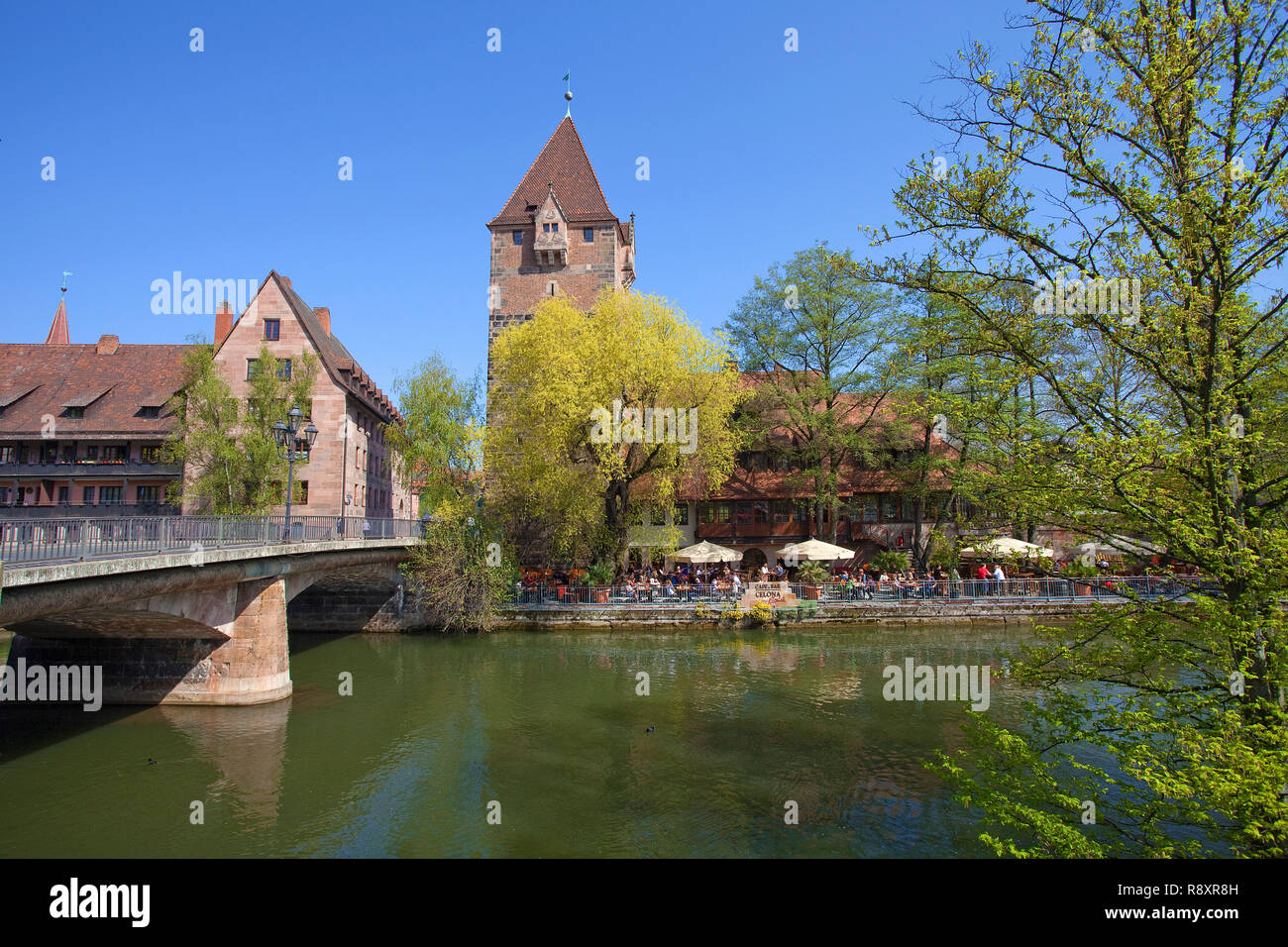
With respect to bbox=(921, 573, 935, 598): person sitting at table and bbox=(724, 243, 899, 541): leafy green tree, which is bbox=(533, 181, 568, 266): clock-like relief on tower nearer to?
bbox=(724, 243, 899, 541): leafy green tree

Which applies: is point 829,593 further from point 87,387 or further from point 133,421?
point 87,387

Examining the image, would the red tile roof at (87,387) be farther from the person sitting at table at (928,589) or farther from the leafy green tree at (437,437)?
the person sitting at table at (928,589)

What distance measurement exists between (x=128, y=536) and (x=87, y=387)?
37.2m

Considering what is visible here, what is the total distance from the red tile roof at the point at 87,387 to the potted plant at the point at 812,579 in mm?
33604

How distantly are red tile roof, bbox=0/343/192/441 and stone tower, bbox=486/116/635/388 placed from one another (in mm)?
Result: 17695

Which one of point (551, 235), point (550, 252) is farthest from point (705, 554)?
point (551, 235)

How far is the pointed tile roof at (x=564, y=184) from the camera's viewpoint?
4138 cm

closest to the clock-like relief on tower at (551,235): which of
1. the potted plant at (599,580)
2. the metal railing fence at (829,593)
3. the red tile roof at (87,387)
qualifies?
the potted plant at (599,580)

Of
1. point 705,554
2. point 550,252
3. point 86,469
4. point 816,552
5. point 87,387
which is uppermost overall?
point 550,252

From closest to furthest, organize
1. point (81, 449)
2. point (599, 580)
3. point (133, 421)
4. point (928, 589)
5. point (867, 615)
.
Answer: point (867, 615) < point (928, 589) < point (599, 580) < point (81, 449) < point (133, 421)

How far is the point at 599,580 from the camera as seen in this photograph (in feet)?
100

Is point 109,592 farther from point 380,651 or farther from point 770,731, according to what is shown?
point 380,651

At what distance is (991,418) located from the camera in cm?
749

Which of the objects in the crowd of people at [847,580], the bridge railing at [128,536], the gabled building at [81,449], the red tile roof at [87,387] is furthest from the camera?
the red tile roof at [87,387]
